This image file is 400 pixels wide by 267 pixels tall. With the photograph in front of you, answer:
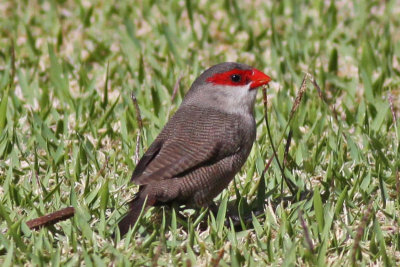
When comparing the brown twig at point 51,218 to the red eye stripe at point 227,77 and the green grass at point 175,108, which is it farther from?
the red eye stripe at point 227,77

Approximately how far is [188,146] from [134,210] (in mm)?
513

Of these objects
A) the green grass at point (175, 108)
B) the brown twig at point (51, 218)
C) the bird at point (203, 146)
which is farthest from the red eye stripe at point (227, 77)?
the brown twig at point (51, 218)

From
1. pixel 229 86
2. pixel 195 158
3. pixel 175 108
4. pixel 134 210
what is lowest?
pixel 134 210

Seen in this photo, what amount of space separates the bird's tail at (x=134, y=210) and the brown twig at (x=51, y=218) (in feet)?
1.00

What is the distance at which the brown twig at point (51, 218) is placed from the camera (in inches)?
168

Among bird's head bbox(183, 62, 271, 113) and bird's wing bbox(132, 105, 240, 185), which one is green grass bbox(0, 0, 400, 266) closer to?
bird's wing bbox(132, 105, 240, 185)

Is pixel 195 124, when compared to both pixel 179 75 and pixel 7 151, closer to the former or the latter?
pixel 7 151

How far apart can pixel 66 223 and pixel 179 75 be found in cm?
263

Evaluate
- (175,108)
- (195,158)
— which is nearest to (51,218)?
(195,158)

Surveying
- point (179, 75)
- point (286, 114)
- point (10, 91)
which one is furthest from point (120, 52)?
point (286, 114)

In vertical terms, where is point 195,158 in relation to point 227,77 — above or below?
below

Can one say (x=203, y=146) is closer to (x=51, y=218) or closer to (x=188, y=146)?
(x=188, y=146)

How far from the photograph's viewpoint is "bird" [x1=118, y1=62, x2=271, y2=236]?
4.37m

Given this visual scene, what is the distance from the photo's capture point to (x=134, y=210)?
4.28 meters
